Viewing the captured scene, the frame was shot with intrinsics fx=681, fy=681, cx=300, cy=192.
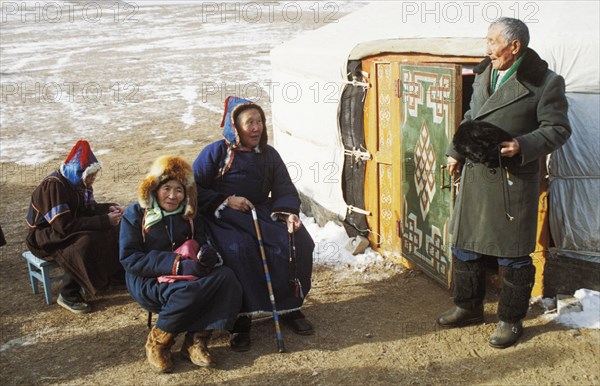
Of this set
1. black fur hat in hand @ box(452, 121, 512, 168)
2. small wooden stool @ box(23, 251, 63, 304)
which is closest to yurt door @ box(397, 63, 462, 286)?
black fur hat in hand @ box(452, 121, 512, 168)

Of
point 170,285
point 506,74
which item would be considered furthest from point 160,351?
point 506,74

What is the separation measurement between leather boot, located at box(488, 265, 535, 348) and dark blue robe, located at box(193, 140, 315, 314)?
1.15 meters

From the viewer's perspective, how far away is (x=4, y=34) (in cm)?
2588

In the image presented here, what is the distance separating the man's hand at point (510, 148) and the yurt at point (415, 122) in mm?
801

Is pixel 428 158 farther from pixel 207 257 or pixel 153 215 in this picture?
pixel 153 215

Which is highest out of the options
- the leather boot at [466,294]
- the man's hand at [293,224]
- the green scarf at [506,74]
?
the green scarf at [506,74]

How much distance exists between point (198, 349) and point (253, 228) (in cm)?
79

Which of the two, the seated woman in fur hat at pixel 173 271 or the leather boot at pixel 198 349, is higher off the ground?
the seated woman in fur hat at pixel 173 271

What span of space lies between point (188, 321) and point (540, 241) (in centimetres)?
221

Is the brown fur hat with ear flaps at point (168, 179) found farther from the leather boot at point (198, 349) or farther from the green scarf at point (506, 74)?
the green scarf at point (506, 74)

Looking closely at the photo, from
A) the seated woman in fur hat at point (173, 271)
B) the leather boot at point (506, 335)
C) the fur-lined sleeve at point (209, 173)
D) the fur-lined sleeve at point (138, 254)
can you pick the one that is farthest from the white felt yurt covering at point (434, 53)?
the fur-lined sleeve at point (138, 254)

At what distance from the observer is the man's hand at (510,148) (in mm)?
3416

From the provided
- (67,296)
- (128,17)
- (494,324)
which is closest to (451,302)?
(494,324)

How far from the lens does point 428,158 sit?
4.59 meters
